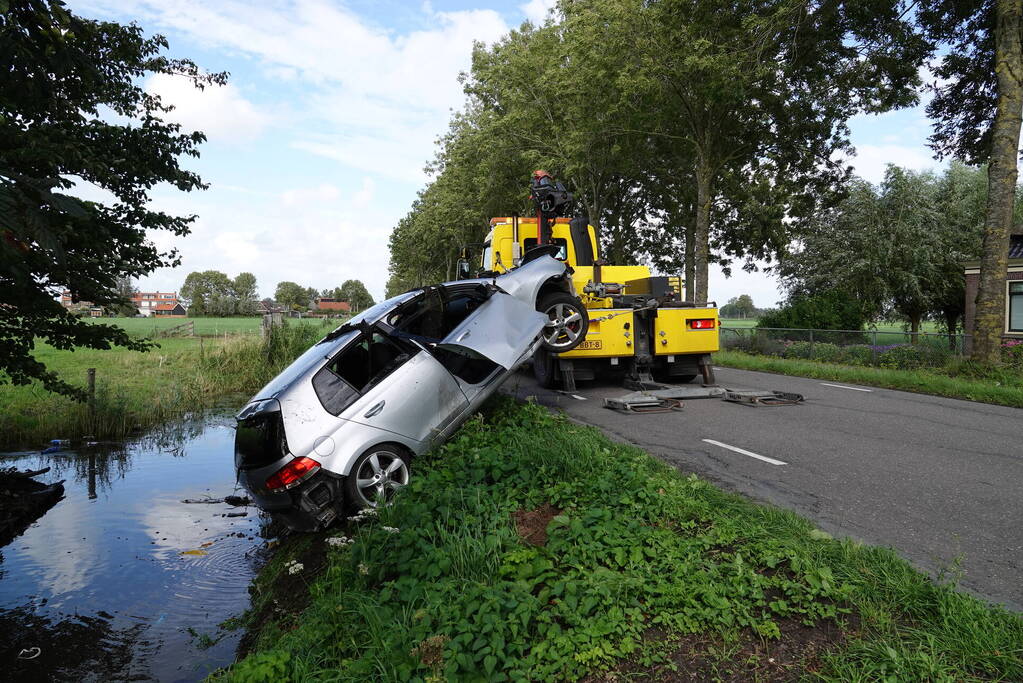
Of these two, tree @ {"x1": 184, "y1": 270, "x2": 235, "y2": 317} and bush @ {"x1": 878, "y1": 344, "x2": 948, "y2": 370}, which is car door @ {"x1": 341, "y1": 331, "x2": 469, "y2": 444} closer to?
bush @ {"x1": 878, "y1": 344, "x2": 948, "y2": 370}

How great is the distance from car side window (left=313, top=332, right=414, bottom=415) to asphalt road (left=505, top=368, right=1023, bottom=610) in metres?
2.75

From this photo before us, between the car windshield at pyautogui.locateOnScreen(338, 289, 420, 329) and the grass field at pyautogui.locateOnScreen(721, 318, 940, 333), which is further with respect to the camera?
the grass field at pyautogui.locateOnScreen(721, 318, 940, 333)

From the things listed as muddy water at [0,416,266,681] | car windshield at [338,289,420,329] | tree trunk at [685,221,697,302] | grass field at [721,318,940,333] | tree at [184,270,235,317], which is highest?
tree at [184,270,235,317]

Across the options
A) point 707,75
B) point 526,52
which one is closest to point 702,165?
point 707,75

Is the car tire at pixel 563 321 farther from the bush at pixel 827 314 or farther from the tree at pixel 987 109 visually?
the bush at pixel 827 314

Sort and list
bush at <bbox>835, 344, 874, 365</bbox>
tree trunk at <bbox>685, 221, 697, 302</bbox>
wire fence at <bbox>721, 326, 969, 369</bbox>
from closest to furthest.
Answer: wire fence at <bbox>721, 326, 969, 369</bbox>, bush at <bbox>835, 344, 874, 365</bbox>, tree trunk at <bbox>685, 221, 697, 302</bbox>

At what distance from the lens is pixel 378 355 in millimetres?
6516

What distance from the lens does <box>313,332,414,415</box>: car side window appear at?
554 centimetres

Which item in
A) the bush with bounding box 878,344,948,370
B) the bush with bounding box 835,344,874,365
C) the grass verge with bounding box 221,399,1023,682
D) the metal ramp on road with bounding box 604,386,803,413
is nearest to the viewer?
the grass verge with bounding box 221,399,1023,682

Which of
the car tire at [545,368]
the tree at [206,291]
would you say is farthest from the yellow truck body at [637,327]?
the tree at [206,291]

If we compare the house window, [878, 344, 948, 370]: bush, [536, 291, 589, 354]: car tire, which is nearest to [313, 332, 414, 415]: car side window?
[536, 291, 589, 354]: car tire

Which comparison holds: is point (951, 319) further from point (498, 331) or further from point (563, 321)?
point (498, 331)

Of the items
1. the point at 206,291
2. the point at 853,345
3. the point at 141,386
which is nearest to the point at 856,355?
the point at 853,345

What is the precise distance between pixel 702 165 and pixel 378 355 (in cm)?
1799
